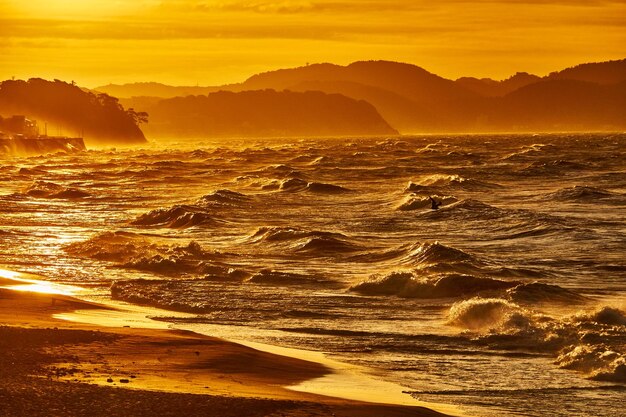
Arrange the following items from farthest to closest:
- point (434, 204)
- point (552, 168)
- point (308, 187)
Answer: point (552, 168)
point (308, 187)
point (434, 204)

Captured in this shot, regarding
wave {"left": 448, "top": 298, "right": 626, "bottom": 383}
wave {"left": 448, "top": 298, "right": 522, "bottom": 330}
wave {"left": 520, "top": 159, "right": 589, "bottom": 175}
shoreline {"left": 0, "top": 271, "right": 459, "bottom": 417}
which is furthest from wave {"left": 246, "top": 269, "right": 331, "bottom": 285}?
wave {"left": 520, "top": 159, "right": 589, "bottom": 175}

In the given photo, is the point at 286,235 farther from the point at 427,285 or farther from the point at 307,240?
the point at 427,285

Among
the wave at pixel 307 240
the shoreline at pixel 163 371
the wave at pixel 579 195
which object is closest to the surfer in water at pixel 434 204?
the wave at pixel 579 195

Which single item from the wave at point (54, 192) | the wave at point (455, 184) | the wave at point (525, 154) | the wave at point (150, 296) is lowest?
the wave at point (150, 296)

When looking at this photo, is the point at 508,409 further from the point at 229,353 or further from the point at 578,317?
the point at 578,317

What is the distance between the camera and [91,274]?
27.3 metres

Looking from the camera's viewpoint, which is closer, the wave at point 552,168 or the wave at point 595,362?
the wave at point 595,362

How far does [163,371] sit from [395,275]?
36.9 feet

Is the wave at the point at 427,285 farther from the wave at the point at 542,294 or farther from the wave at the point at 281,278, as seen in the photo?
the wave at the point at 281,278

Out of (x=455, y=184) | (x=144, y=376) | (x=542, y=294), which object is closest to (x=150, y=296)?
(x=542, y=294)

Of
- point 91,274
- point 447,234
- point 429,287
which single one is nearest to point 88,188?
point 447,234

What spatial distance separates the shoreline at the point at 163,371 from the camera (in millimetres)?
12531

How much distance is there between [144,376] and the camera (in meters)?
13.9

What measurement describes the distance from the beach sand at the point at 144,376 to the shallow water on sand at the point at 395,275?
1528mm
